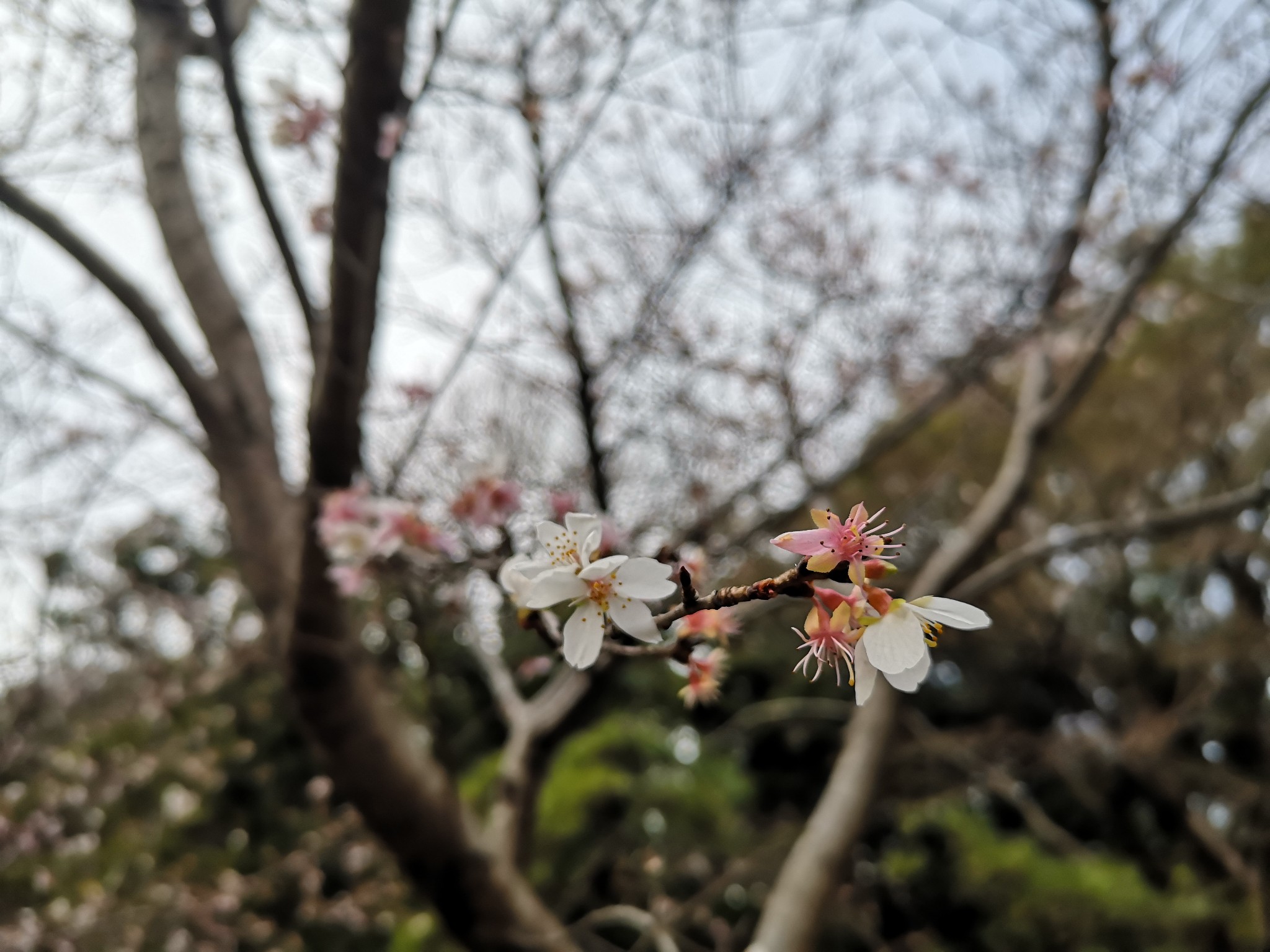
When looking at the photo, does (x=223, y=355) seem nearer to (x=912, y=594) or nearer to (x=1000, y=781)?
(x=912, y=594)

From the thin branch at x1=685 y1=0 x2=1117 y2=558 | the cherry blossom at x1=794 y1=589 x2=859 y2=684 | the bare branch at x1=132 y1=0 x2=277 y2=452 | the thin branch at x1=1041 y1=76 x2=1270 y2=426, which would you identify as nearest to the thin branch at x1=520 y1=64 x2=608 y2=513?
the thin branch at x1=685 y1=0 x2=1117 y2=558

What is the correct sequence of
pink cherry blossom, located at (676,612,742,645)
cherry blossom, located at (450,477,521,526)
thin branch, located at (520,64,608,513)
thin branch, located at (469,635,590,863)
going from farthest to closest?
thin branch, located at (469,635,590,863) → thin branch, located at (520,64,608,513) → cherry blossom, located at (450,477,521,526) → pink cherry blossom, located at (676,612,742,645)

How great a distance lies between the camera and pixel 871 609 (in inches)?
26.5

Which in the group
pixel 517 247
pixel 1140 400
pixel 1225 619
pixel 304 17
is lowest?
pixel 1225 619

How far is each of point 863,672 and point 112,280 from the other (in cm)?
238

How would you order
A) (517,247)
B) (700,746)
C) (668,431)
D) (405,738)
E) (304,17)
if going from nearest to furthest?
(304,17) → (517,247) → (405,738) → (668,431) → (700,746)

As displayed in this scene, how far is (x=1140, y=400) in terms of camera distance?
23.1 feet

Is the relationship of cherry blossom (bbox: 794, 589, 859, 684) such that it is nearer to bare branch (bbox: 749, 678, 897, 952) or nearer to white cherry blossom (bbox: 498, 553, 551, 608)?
white cherry blossom (bbox: 498, 553, 551, 608)

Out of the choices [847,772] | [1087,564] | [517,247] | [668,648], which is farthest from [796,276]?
[1087,564]

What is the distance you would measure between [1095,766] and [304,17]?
7096 mm

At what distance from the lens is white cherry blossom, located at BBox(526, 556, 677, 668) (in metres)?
0.72

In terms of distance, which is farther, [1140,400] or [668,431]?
[1140,400]

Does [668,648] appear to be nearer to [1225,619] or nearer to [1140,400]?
[1225,619]

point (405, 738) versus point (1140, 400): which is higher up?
point (1140, 400)
